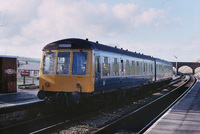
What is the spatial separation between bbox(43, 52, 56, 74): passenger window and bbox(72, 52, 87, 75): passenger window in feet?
3.53

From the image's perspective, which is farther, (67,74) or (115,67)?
(115,67)

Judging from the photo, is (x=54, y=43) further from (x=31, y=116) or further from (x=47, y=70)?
(x=31, y=116)

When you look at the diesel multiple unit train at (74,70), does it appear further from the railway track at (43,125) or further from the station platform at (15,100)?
the station platform at (15,100)

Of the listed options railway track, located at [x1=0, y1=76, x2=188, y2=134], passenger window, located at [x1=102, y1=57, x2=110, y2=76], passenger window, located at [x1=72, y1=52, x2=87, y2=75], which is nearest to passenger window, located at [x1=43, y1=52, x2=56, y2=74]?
passenger window, located at [x1=72, y1=52, x2=87, y2=75]

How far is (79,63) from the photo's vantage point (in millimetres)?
10258

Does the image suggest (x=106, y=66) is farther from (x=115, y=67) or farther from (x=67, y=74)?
(x=67, y=74)

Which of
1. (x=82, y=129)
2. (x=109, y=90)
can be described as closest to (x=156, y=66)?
(x=109, y=90)

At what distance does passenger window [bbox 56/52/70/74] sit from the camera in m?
10.4

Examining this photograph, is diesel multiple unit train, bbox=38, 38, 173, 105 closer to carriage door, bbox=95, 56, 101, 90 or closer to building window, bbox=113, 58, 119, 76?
carriage door, bbox=95, 56, 101, 90

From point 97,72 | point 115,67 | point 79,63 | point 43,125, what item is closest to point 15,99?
point 43,125

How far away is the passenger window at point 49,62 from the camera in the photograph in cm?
1067

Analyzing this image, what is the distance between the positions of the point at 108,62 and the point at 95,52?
1.61 meters

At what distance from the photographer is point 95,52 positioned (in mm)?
10516

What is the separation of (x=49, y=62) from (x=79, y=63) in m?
1.52
